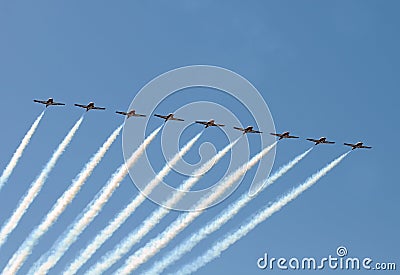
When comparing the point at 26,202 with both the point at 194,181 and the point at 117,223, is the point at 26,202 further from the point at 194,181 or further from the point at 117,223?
the point at 194,181

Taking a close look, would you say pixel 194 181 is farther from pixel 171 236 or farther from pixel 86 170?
pixel 86 170

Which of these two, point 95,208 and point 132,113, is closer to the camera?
point 95,208

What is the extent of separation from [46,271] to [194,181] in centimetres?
2136

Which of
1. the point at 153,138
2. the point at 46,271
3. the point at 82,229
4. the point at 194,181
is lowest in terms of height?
the point at 46,271

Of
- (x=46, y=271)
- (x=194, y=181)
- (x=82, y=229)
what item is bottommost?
(x=46, y=271)

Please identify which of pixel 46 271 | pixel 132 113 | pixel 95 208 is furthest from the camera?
pixel 132 113

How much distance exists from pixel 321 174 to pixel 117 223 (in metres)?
27.7

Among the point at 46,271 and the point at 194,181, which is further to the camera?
the point at 194,181

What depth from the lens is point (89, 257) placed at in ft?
293

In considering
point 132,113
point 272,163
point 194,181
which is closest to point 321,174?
point 272,163

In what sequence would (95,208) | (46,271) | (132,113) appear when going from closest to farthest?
(46,271) < (95,208) < (132,113)

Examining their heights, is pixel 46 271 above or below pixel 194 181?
below

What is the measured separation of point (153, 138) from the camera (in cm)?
9962

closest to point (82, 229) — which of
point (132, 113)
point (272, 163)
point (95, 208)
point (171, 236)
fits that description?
point (95, 208)
